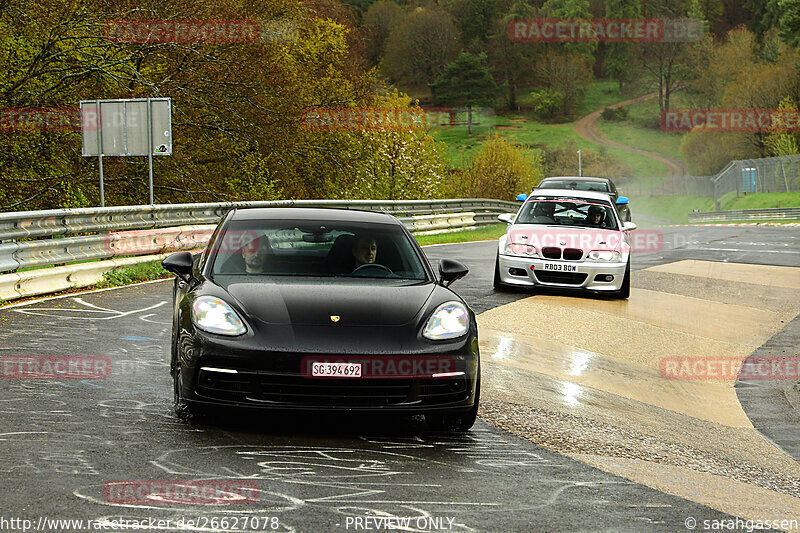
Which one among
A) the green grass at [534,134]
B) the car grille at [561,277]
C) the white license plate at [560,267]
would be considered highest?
the green grass at [534,134]

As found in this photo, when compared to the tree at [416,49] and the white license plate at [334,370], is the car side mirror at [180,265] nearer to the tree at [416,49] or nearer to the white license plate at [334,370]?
the white license plate at [334,370]

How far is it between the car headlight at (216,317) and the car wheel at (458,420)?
53.0 inches

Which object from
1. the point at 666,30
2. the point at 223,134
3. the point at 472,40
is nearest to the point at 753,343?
the point at 223,134

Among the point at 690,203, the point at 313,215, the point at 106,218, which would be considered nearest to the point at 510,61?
the point at 690,203

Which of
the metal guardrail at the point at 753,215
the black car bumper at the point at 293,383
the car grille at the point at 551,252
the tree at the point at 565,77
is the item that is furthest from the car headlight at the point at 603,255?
the tree at the point at 565,77

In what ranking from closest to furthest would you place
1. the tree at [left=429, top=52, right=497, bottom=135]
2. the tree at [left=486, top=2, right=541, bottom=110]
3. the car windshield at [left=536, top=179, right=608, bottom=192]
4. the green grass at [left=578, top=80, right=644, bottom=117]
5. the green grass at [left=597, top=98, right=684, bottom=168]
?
1. the car windshield at [left=536, top=179, right=608, bottom=192]
2. the tree at [left=429, top=52, right=497, bottom=135]
3. the green grass at [left=597, top=98, right=684, bottom=168]
4. the green grass at [left=578, top=80, right=644, bottom=117]
5. the tree at [left=486, top=2, right=541, bottom=110]

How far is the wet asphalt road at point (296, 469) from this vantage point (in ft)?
15.2

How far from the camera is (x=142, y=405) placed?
709 centimetres

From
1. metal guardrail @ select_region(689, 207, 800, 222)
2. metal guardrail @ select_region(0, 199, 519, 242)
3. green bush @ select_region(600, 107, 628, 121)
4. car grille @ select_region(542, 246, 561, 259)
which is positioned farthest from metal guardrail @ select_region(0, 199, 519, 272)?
green bush @ select_region(600, 107, 628, 121)

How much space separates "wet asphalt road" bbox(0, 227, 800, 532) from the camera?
462 cm

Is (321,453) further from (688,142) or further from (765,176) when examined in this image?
(688,142)

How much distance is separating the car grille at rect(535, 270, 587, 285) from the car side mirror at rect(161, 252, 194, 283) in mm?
8363

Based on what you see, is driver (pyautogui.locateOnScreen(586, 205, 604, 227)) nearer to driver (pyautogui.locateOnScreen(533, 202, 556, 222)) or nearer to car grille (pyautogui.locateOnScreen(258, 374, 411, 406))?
driver (pyautogui.locateOnScreen(533, 202, 556, 222))

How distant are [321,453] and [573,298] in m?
9.89
